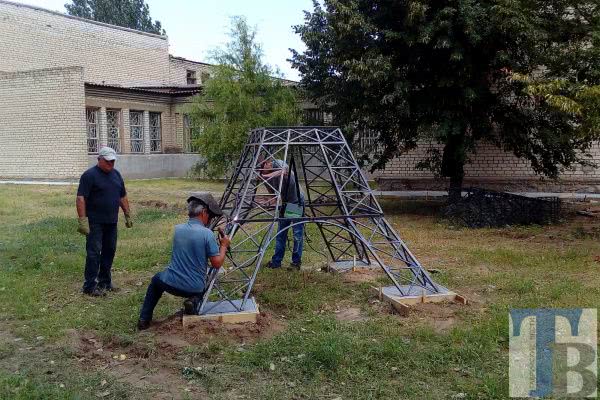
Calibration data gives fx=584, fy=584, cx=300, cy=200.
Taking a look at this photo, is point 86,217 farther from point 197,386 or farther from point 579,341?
point 579,341

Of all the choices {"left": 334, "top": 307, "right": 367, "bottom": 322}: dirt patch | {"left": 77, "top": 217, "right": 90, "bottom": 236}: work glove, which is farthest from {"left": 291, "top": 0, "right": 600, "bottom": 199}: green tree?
{"left": 77, "top": 217, "right": 90, "bottom": 236}: work glove

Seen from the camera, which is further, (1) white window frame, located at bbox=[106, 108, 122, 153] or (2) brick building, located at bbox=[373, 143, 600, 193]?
(1) white window frame, located at bbox=[106, 108, 122, 153]

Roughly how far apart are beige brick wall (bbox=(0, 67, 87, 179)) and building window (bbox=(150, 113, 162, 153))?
4.34 metres

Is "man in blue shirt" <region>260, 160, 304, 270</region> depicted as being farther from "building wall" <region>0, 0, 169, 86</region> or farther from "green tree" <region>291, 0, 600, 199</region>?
"building wall" <region>0, 0, 169, 86</region>

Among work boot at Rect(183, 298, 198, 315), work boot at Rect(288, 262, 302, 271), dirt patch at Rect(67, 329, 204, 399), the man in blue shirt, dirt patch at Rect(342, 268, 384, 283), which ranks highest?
the man in blue shirt

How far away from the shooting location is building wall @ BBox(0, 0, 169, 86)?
2564cm

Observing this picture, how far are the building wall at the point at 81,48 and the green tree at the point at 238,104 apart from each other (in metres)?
10.5

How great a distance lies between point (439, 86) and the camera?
11719 millimetres

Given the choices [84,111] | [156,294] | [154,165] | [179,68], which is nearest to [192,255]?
[156,294]

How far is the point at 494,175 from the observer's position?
17.0 m

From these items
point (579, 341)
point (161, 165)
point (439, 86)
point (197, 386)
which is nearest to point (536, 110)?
point (439, 86)

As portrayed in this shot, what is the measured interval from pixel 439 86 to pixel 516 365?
8.16 metres

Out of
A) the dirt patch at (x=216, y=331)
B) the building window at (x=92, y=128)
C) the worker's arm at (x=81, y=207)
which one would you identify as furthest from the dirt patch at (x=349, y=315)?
the building window at (x=92, y=128)

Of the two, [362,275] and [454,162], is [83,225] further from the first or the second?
[454,162]
